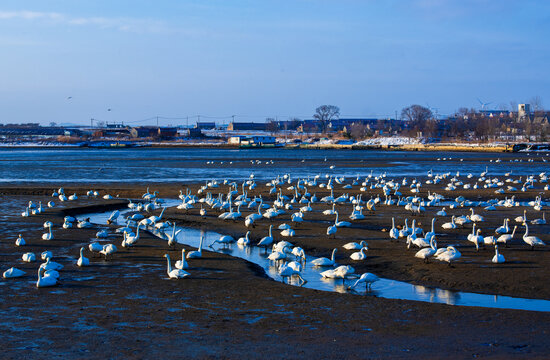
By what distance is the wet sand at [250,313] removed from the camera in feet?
33.4

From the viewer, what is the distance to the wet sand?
10.2 m

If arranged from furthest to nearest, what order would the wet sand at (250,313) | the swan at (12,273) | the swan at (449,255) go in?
the swan at (449,255)
the swan at (12,273)
the wet sand at (250,313)

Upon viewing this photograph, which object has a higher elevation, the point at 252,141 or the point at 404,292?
the point at 404,292

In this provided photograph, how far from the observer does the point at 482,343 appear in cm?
1041

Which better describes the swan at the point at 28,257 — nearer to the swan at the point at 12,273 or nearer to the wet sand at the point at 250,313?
the wet sand at the point at 250,313

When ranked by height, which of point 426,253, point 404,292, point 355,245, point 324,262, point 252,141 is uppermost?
point 426,253

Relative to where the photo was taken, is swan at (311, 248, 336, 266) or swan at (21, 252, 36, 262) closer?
swan at (21, 252, 36, 262)

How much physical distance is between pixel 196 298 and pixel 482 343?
Result: 5.49 m

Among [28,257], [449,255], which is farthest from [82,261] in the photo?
[449,255]

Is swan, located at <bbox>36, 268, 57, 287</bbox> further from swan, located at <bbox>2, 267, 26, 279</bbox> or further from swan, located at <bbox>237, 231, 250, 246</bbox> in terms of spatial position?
swan, located at <bbox>237, 231, 250, 246</bbox>

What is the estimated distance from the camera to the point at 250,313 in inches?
481

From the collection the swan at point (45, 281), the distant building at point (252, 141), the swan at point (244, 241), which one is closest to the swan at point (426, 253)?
the swan at point (244, 241)

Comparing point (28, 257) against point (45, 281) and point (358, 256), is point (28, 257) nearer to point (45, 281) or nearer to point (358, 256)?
point (45, 281)

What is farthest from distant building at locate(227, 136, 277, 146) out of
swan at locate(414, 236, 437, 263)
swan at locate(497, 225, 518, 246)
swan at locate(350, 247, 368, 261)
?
swan at locate(414, 236, 437, 263)
